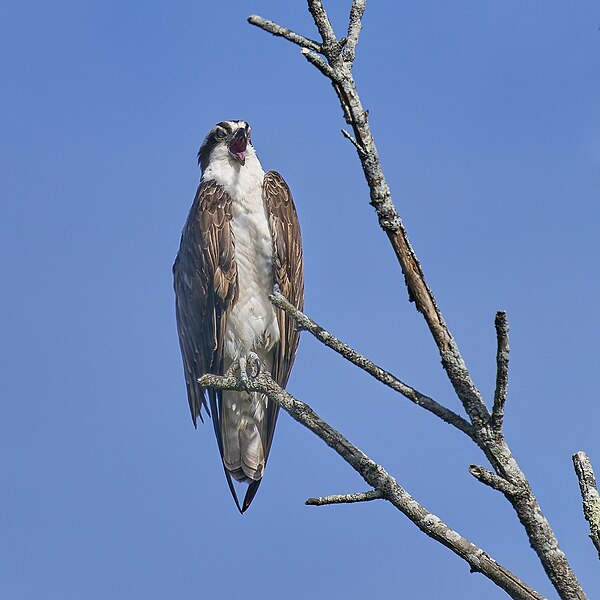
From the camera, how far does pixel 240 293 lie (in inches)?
278

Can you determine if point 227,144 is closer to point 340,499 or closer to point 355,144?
point 355,144

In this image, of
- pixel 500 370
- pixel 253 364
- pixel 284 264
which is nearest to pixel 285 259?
pixel 284 264

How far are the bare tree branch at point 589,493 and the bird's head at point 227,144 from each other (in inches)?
175

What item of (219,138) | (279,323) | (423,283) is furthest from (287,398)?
(219,138)

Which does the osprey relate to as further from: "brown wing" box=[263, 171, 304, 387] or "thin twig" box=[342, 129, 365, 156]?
"thin twig" box=[342, 129, 365, 156]

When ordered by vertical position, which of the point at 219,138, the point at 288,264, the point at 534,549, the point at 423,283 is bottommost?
the point at 534,549

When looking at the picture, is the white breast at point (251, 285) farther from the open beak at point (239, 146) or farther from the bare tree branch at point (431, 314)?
the bare tree branch at point (431, 314)

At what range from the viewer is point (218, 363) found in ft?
23.2

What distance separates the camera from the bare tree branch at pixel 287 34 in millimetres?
3635

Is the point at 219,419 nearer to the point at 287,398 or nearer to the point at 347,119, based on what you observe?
the point at 287,398

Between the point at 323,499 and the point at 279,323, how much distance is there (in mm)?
3671

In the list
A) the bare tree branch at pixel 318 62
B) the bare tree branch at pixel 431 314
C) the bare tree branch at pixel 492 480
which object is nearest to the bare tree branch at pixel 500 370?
the bare tree branch at pixel 431 314

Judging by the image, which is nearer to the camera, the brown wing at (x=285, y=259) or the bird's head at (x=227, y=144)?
the brown wing at (x=285, y=259)

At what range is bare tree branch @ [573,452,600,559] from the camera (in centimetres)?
335
